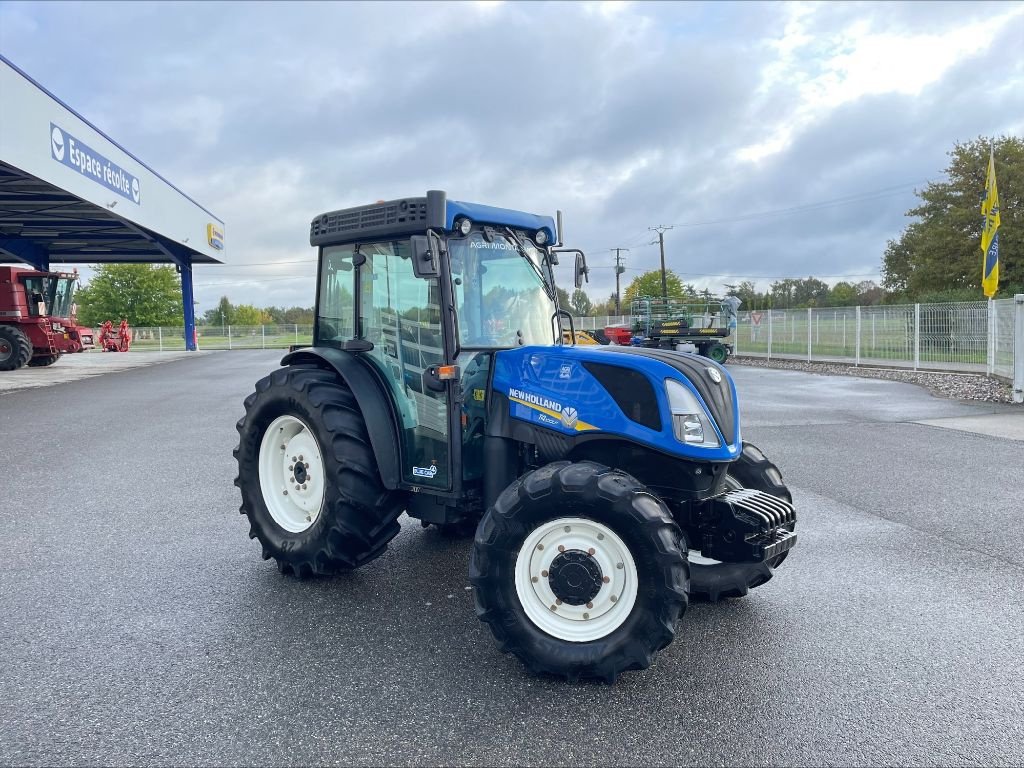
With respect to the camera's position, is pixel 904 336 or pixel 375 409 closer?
pixel 375 409

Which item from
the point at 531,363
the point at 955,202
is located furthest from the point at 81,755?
the point at 955,202

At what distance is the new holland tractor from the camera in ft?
11.2

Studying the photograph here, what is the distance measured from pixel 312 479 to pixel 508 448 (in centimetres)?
145

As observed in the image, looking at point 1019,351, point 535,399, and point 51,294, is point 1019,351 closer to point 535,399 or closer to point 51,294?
point 535,399

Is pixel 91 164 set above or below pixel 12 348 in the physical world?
above

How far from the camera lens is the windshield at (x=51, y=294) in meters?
24.9

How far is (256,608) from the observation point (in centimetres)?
429

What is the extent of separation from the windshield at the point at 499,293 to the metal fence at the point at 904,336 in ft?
27.5

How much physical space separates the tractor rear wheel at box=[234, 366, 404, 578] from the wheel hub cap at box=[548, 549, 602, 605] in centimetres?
137

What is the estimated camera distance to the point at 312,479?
486 centimetres

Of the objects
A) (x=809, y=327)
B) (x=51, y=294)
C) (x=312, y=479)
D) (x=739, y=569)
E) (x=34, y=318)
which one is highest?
(x=51, y=294)

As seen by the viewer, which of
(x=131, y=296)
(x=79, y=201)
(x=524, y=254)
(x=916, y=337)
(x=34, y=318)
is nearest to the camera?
(x=524, y=254)

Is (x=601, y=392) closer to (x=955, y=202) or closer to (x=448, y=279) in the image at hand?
(x=448, y=279)

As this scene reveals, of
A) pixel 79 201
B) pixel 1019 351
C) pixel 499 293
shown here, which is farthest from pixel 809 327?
pixel 499 293
